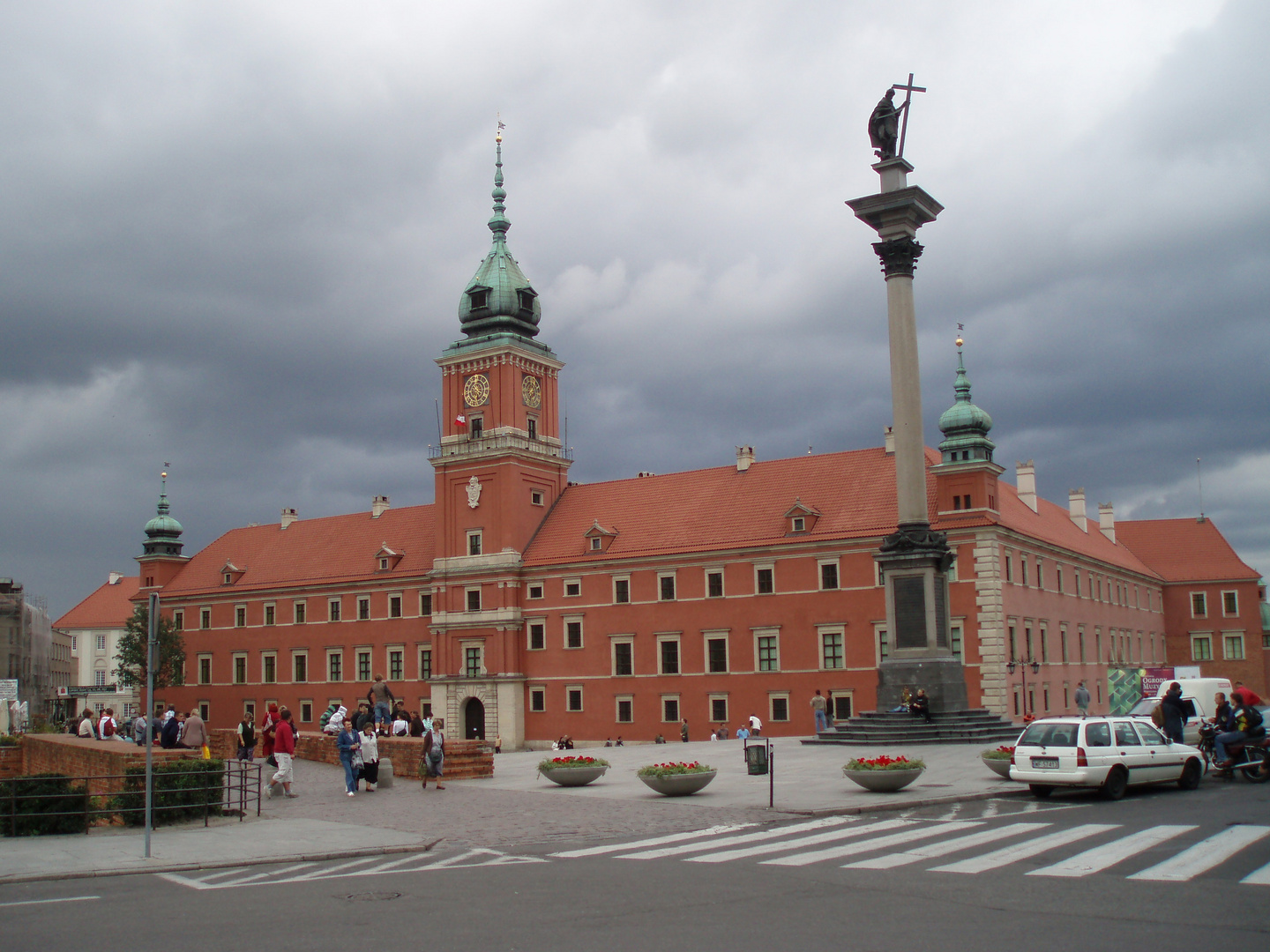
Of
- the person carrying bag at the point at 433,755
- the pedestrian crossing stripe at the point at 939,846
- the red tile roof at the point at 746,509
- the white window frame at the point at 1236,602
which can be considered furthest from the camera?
the white window frame at the point at 1236,602

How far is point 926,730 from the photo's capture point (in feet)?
105

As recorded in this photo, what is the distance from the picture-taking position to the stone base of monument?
108ft

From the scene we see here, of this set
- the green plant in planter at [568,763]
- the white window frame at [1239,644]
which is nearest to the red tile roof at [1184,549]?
the white window frame at [1239,644]

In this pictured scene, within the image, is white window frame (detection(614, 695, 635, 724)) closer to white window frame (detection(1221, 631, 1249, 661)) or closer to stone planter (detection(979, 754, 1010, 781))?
stone planter (detection(979, 754, 1010, 781))

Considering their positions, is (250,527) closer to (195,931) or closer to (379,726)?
(379,726)

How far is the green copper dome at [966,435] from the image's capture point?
55594 millimetres

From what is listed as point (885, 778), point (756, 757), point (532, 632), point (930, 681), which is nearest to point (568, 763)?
point (756, 757)

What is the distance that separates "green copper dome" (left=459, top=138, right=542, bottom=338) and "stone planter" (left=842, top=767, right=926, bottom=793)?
173ft

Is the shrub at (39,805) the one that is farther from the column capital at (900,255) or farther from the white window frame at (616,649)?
the white window frame at (616,649)

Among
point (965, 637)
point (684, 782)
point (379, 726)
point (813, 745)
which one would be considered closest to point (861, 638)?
point (965, 637)

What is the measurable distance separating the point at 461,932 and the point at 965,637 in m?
46.5

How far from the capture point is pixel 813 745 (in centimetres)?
3388

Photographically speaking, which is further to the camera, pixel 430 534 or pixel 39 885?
pixel 430 534

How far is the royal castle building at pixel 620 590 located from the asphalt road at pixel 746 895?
125 feet
